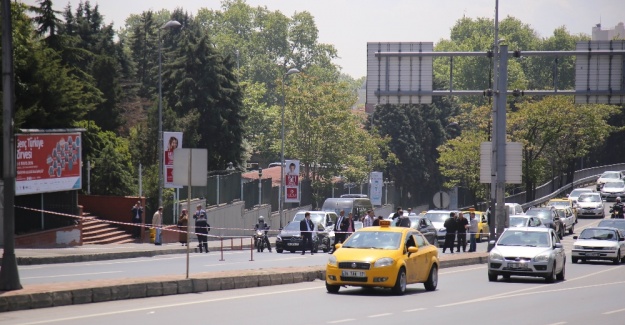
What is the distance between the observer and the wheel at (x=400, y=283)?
21.9 meters

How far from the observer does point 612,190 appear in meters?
88.1

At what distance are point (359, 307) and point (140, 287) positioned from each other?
13.9 feet

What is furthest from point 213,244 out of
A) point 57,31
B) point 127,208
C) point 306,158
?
point 306,158

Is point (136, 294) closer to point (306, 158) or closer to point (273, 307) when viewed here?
point (273, 307)

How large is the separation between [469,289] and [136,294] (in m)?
8.58

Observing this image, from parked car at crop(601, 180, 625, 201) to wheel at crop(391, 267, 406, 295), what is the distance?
226 ft

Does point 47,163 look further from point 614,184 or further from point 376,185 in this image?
point 614,184

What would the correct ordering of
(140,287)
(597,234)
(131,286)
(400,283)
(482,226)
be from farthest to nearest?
(482,226), (597,234), (400,283), (140,287), (131,286)

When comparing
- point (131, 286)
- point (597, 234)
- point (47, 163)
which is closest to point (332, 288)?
point (131, 286)

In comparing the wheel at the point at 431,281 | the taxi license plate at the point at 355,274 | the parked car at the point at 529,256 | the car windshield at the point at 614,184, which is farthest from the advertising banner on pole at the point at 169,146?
the car windshield at the point at 614,184

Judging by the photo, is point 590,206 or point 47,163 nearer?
point 47,163

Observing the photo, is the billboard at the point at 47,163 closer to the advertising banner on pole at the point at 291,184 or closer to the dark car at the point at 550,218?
the advertising banner on pole at the point at 291,184

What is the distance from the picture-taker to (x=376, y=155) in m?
81.8

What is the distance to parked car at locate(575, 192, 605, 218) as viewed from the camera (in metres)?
75.6
